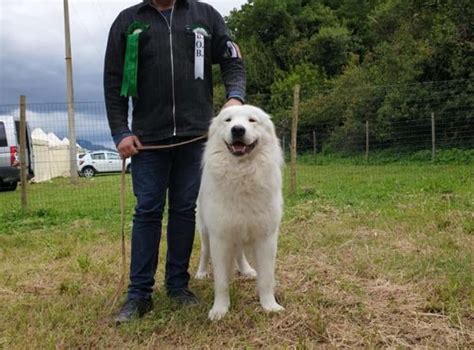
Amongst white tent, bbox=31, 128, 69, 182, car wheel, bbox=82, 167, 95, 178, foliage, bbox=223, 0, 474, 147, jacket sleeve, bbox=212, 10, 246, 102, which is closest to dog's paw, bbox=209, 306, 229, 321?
jacket sleeve, bbox=212, 10, 246, 102

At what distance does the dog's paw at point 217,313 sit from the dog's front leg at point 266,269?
230mm

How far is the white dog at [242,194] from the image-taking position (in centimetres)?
275

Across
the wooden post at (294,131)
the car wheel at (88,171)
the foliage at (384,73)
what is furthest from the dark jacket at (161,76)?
the car wheel at (88,171)

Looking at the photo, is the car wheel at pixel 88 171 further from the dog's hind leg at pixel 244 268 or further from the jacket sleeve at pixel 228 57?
the jacket sleeve at pixel 228 57

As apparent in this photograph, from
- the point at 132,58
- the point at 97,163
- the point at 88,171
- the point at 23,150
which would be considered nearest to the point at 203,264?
the point at 132,58

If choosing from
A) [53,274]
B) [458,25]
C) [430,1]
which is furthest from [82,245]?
[458,25]

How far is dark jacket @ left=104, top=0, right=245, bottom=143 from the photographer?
282 cm

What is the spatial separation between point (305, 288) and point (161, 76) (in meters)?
1.59

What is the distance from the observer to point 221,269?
2850mm

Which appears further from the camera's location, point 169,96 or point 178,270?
point 178,270

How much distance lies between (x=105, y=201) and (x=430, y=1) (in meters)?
7.57

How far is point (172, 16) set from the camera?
286 cm

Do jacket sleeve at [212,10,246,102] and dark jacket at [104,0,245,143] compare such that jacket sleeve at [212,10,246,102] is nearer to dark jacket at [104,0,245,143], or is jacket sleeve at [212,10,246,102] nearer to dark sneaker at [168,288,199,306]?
dark jacket at [104,0,245,143]

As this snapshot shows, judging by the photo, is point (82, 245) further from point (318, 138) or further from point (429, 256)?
point (318, 138)
